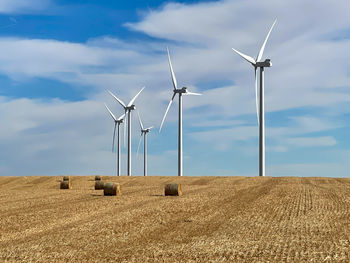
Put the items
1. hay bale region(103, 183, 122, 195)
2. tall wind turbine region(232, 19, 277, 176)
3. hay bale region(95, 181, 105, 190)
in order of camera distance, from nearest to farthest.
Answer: hay bale region(103, 183, 122, 195)
hay bale region(95, 181, 105, 190)
tall wind turbine region(232, 19, 277, 176)

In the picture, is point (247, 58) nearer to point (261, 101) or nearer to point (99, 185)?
point (261, 101)

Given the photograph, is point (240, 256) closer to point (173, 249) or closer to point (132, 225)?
point (173, 249)

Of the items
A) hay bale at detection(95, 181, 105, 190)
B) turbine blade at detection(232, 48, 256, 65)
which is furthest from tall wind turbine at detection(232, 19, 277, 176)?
hay bale at detection(95, 181, 105, 190)

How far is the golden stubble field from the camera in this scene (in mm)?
15438

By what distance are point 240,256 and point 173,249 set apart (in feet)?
7.28

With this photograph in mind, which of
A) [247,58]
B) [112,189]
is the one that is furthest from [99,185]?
[247,58]

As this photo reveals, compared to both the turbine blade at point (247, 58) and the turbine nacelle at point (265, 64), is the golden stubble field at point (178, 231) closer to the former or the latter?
the turbine blade at point (247, 58)

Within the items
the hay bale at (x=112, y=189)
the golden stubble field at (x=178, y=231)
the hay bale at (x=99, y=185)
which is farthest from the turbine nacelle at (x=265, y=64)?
the golden stubble field at (x=178, y=231)

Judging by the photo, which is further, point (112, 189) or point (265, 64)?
point (265, 64)

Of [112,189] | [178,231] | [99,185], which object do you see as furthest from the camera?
[99,185]

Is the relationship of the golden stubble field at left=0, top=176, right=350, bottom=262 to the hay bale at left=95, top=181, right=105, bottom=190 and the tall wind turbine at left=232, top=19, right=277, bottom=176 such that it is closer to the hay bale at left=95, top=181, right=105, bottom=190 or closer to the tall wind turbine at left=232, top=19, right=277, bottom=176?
the hay bale at left=95, top=181, right=105, bottom=190

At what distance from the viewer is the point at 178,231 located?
65.1 ft

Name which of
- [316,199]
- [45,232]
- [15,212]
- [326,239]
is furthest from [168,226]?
[316,199]

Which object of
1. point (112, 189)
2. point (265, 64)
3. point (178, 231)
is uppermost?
point (265, 64)
